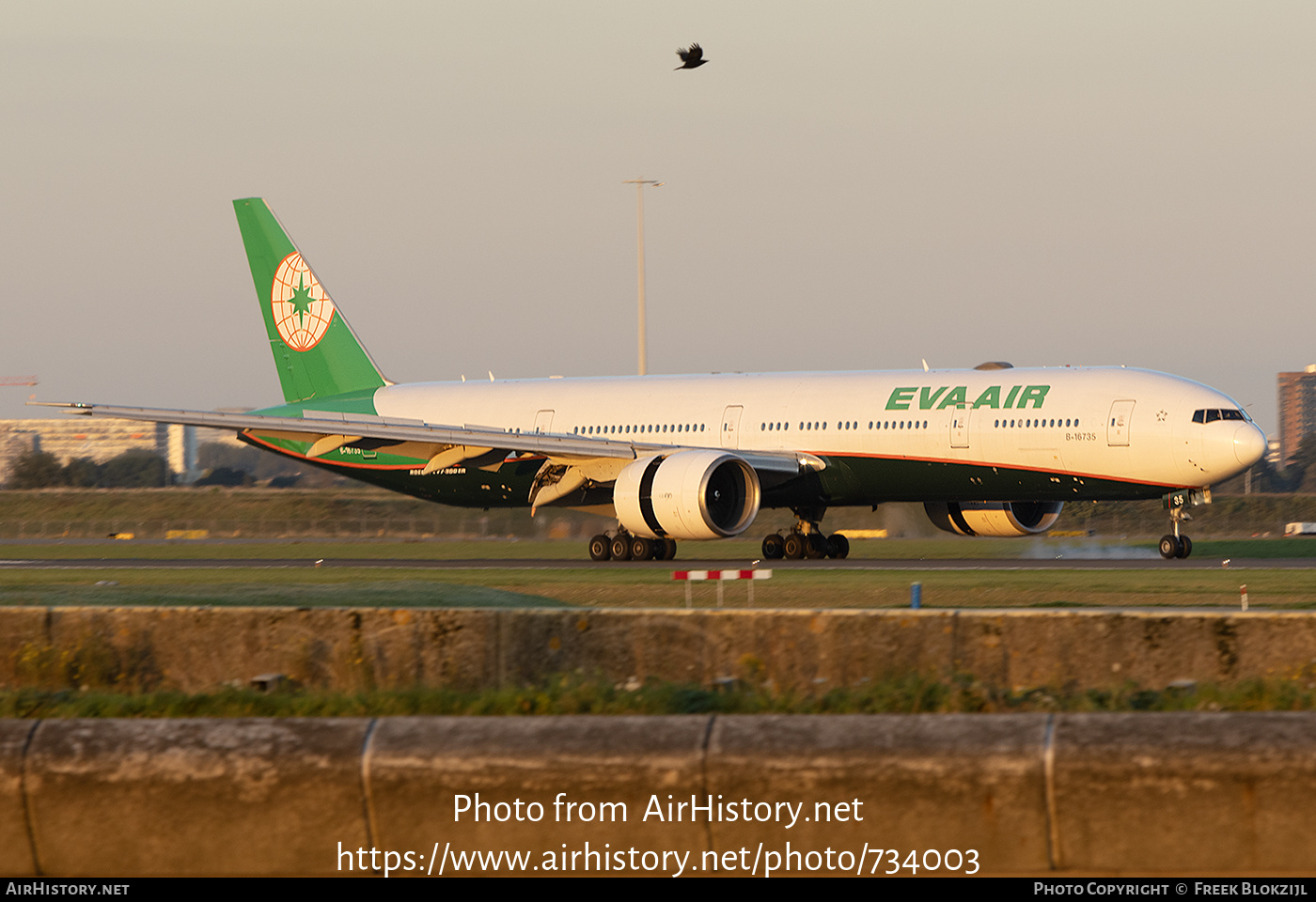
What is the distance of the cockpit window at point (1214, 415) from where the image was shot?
3003 centimetres

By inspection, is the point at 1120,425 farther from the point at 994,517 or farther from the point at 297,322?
the point at 297,322

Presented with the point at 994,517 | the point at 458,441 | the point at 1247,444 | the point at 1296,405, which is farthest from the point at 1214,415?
the point at 1296,405

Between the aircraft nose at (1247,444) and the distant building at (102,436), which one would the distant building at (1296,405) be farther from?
the aircraft nose at (1247,444)

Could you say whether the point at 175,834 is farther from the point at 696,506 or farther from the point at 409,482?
the point at 409,482

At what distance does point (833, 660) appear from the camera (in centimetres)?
1388

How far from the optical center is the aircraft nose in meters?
29.8

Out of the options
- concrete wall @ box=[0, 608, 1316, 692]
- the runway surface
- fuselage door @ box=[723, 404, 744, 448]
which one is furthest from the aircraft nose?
concrete wall @ box=[0, 608, 1316, 692]

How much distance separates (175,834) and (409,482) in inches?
1258

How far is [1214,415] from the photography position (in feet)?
98.6

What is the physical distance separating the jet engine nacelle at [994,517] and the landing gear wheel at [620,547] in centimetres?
696

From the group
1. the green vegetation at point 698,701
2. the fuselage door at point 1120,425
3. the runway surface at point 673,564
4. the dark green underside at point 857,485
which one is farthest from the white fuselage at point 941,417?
the green vegetation at point 698,701

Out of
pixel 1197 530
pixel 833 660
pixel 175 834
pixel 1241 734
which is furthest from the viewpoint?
pixel 1197 530

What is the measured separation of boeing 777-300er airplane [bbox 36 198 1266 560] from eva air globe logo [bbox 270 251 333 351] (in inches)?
73.7
